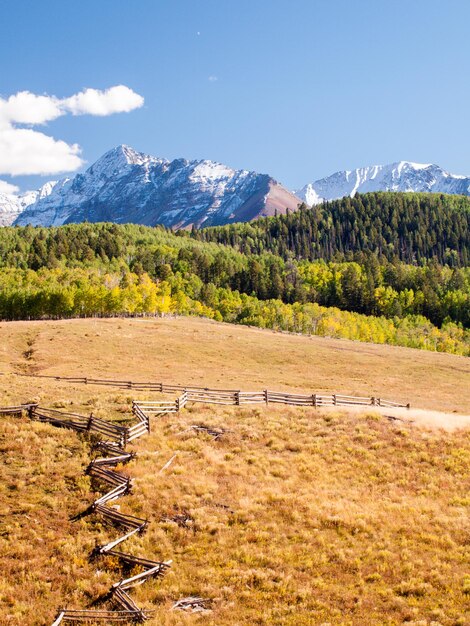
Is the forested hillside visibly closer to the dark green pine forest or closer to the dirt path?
the dark green pine forest

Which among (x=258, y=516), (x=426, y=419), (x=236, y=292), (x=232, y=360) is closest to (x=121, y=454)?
(x=258, y=516)

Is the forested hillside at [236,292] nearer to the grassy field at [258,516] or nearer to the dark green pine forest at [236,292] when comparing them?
the dark green pine forest at [236,292]

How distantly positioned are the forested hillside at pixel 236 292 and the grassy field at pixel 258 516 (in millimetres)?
75740

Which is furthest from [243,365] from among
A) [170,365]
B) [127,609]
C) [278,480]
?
[127,609]

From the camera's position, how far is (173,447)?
29.9 meters

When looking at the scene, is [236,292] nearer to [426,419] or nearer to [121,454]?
[426,419]

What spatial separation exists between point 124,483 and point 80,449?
4.52 m

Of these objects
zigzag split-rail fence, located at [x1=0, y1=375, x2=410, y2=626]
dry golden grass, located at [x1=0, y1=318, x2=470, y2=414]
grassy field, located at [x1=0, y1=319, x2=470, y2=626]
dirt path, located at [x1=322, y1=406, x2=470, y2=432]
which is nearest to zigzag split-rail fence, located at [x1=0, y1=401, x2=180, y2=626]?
zigzag split-rail fence, located at [x1=0, y1=375, x2=410, y2=626]

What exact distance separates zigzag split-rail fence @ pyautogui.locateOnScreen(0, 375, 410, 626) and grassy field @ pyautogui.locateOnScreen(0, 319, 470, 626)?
54 centimetres

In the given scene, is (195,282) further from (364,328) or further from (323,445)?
(323,445)

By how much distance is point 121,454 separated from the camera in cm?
2733

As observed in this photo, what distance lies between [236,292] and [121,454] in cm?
13564

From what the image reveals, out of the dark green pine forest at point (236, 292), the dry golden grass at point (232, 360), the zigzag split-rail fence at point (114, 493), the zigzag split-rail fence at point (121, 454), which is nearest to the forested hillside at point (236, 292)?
the dark green pine forest at point (236, 292)

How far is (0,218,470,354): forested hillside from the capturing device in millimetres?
115500
